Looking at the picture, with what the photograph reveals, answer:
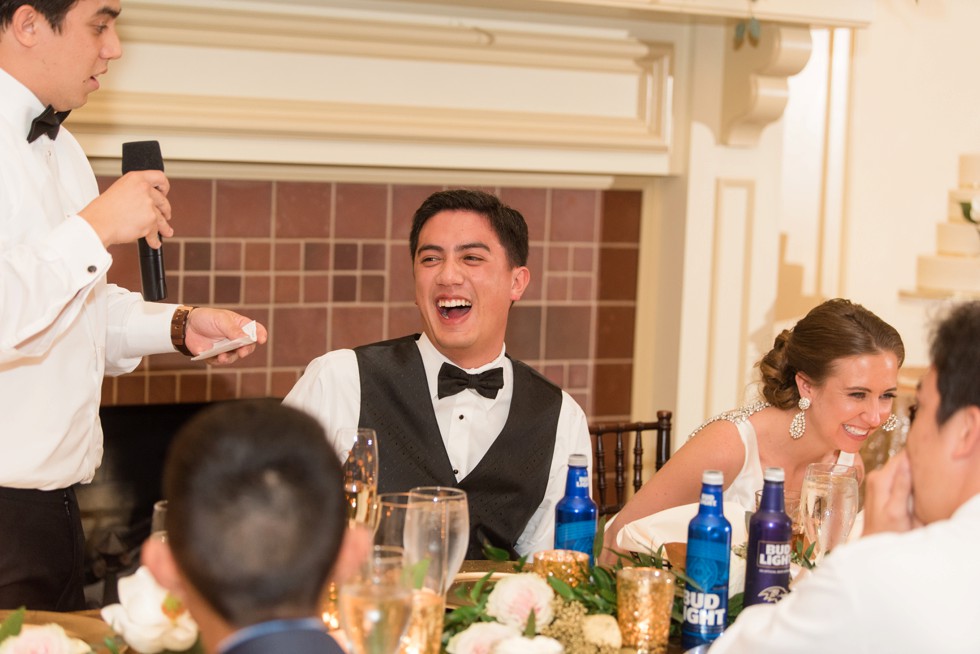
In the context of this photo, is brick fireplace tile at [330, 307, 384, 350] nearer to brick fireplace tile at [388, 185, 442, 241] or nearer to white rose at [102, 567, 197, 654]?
brick fireplace tile at [388, 185, 442, 241]

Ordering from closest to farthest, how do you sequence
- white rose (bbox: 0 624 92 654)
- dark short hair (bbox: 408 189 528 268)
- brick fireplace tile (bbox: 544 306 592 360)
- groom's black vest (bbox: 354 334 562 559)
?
1. white rose (bbox: 0 624 92 654)
2. groom's black vest (bbox: 354 334 562 559)
3. dark short hair (bbox: 408 189 528 268)
4. brick fireplace tile (bbox: 544 306 592 360)

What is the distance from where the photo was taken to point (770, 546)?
154 cm

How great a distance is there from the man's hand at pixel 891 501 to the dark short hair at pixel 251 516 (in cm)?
70

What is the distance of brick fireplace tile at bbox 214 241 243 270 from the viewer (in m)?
3.34

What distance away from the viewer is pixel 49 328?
1.92m

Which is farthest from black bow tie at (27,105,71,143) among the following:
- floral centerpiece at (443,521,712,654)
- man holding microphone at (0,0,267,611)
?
floral centerpiece at (443,521,712,654)

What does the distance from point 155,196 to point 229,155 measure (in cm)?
127

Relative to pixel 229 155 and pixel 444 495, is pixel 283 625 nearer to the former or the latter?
pixel 444 495

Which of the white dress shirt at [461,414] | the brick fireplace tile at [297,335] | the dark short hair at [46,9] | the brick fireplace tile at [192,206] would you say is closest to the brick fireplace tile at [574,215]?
the brick fireplace tile at [297,335]

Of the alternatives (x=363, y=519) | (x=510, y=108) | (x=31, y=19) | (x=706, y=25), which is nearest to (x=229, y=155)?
(x=510, y=108)

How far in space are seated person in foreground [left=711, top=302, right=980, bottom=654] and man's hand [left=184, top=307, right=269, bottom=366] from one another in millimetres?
1128

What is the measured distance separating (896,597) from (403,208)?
2.54 m

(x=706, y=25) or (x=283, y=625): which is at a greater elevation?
(x=706, y=25)

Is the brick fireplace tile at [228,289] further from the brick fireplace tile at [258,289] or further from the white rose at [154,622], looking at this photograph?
the white rose at [154,622]
